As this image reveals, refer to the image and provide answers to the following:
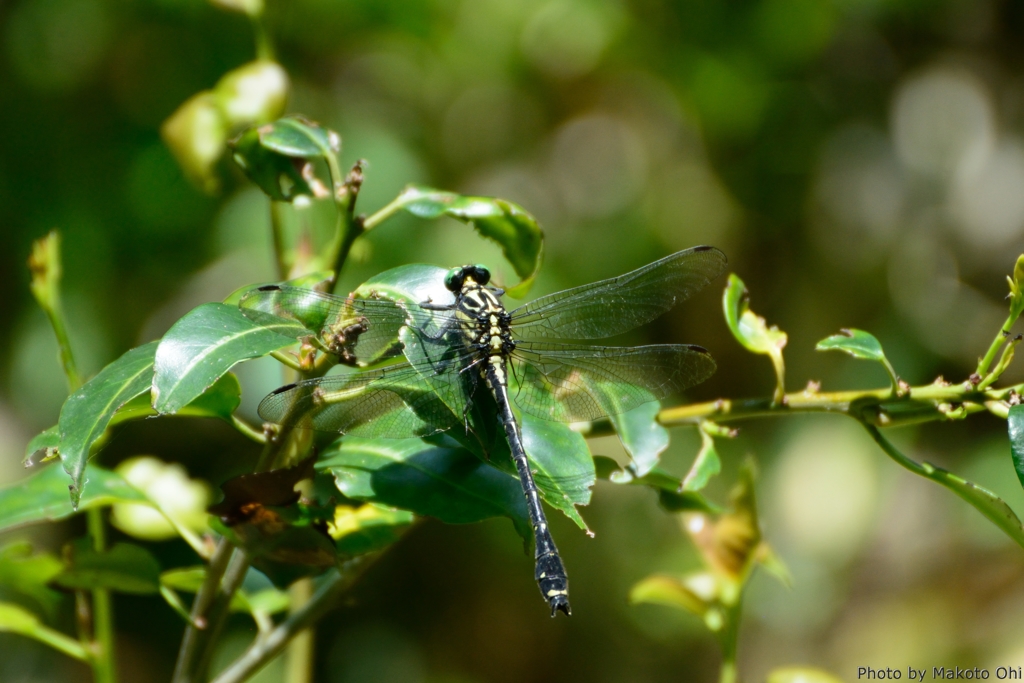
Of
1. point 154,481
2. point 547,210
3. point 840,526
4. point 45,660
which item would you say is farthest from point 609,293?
point 45,660

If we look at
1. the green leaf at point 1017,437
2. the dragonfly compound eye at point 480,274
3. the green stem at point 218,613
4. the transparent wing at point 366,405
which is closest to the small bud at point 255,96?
the dragonfly compound eye at point 480,274

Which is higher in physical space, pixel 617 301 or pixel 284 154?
pixel 617 301

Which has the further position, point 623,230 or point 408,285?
point 623,230

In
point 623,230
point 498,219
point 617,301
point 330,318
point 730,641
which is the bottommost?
point 730,641

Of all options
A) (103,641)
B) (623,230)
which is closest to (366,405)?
(103,641)

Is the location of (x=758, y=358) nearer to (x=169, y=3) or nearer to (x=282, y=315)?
(x=169, y=3)

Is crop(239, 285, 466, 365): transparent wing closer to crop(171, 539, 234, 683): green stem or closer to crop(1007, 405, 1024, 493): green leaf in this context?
crop(171, 539, 234, 683): green stem

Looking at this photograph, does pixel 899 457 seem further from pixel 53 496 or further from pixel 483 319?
pixel 53 496
